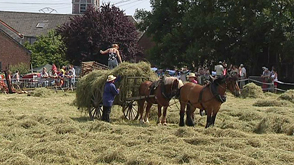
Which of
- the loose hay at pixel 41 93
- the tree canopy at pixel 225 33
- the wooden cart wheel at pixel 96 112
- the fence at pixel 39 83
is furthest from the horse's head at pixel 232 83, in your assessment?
the tree canopy at pixel 225 33

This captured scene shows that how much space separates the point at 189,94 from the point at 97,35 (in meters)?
29.0

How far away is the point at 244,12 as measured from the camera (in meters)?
33.1

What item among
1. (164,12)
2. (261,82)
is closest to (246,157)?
(261,82)

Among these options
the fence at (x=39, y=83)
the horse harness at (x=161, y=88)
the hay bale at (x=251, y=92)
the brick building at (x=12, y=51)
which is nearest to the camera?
the horse harness at (x=161, y=88)

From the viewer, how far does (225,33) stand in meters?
34.6

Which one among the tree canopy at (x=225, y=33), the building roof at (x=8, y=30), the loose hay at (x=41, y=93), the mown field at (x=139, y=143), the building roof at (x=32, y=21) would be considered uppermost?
the building roof at (x=32, y=21)

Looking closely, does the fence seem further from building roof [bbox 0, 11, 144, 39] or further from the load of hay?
building roof [bbox 0, 11, 144, 39]

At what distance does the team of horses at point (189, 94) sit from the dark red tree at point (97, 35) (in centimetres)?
2707

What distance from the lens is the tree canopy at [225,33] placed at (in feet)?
102

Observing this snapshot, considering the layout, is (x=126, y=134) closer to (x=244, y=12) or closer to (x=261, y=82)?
(x=261, y=82)

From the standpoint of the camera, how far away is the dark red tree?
1647 inches

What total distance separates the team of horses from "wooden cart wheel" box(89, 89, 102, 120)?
49.8 inches

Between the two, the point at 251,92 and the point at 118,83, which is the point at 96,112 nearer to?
the point at 118,83

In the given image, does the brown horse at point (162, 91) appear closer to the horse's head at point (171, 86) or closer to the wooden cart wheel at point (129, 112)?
the horse's head at point (171, 86)
